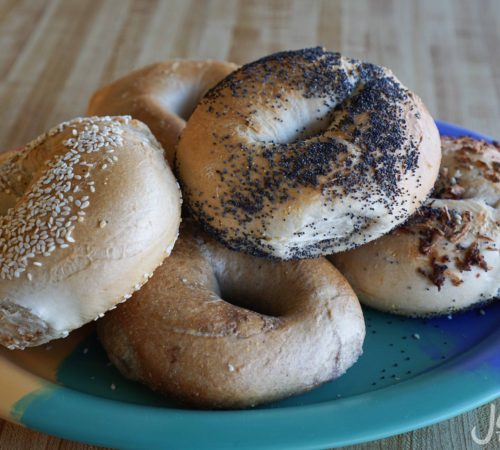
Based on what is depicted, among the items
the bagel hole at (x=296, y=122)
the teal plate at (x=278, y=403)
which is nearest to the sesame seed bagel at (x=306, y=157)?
the bagel hole at (x=296, y=122)

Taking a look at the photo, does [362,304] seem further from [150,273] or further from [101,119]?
[101,119]

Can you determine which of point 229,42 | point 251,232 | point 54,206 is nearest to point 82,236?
point 54,206

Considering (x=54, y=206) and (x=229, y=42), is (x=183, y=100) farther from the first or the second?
(x=229, y=42)

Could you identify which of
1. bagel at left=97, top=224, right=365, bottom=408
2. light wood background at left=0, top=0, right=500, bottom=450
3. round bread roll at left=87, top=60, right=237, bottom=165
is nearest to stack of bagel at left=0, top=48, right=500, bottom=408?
bagel at left=97, top=224, right=365, bottom=408

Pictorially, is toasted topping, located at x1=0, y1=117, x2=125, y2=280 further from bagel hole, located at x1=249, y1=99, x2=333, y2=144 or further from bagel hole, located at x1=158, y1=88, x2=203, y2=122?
bagel hole, located at x1=158, y1=88, x2=203, y2=122

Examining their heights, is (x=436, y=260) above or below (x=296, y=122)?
below

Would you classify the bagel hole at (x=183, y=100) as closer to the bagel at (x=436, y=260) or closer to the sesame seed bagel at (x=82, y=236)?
the sesame seed bagel at (x=82, y=236)

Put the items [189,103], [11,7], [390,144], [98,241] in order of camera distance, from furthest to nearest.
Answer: [11,7], [189,103], [390,144], [98,241]

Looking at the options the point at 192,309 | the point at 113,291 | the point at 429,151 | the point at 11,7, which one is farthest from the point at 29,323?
the point at 11,7
